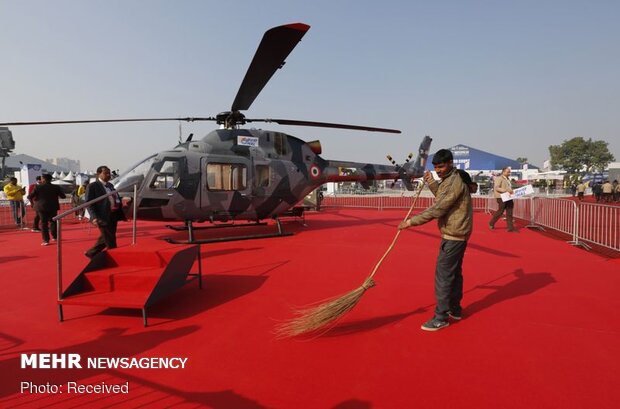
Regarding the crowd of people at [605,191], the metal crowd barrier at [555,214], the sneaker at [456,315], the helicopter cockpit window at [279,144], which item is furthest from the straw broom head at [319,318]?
the crowd of people at [605,191]

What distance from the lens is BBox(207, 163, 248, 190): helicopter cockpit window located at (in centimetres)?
805

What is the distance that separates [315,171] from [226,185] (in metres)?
2.83

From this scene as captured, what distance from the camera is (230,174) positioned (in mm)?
8250

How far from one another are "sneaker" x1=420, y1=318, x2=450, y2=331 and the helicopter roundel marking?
676 centimetres

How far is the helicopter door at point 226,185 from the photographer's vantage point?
26.4 feet

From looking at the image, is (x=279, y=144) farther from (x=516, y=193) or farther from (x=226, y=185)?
(x=516, y=193)

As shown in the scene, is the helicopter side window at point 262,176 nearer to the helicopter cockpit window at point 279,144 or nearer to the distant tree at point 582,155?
the helicopter cockpit window at point 279,144

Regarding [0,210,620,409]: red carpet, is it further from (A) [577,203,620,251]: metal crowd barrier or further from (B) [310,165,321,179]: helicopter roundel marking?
(B) [310,165,321,179]: helicopter roundel marking

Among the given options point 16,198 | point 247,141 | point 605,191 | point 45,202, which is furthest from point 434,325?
point 605,191

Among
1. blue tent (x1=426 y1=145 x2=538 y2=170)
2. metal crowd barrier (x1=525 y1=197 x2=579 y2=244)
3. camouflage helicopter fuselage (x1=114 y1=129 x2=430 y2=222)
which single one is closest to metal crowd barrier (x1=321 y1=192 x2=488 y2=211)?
metal crowd barrier (x1=525 y1=197 x2=579 y2=244)

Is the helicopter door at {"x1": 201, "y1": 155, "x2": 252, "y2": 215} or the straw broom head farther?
the helicopter door at {"x1": 201, "y1": 155, "x2": 252, "y2": 215}

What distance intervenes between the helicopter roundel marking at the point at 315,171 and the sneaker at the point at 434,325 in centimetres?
676

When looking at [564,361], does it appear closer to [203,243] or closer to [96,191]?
[96,191]

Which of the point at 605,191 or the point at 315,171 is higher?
the point at 315,171
